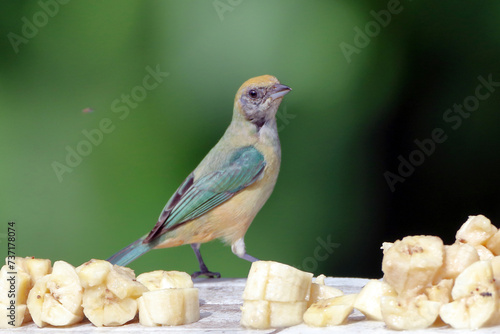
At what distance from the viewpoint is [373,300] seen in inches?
99.8

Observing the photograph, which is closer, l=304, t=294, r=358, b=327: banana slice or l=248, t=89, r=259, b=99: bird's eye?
l=304, t=294, r=358, b=327: banana slice

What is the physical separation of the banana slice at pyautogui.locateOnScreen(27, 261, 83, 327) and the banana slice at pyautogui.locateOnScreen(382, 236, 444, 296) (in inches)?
37.7

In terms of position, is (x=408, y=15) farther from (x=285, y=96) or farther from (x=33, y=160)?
(x=33, y=160)

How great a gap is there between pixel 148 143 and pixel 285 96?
Result: 77 centimetres

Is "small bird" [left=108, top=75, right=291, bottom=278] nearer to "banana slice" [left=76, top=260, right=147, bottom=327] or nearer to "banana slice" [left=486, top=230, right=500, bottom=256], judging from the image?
"banana slice" [left=76, top=260, right=147, bottom=327]

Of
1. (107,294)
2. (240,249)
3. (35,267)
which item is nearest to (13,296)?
(35,267)

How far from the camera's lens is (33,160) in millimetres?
4055

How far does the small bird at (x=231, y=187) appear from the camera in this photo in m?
3.86

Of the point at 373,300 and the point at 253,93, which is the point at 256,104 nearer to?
the point at 253,93

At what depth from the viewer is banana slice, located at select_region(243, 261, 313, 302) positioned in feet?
8.42

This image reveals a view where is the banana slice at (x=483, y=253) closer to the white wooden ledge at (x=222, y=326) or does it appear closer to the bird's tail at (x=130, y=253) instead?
the white wooden ledge at (x=222, y=326)

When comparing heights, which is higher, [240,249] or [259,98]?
[259,98]

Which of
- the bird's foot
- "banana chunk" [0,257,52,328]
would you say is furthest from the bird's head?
"banana chunk" [0,257,52,328]

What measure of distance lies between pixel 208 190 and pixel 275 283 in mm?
1351
